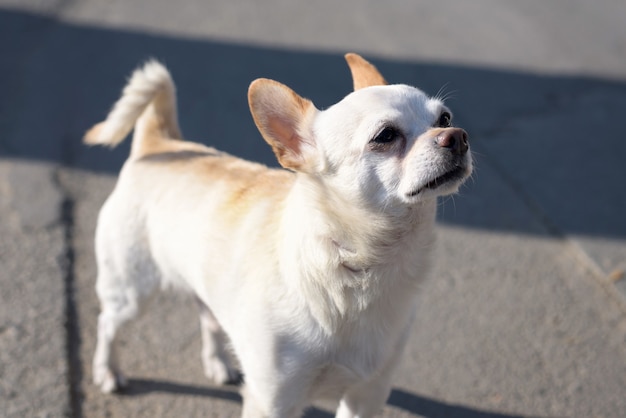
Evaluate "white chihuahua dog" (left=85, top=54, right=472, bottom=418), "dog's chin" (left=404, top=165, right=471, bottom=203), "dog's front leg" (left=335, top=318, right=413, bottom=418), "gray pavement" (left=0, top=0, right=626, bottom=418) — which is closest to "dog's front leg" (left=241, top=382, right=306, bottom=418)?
"white chihuahua dog" (left=85, top=54, right=472, bottom=418)

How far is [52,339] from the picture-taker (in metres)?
2.99

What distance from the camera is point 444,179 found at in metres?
1.99

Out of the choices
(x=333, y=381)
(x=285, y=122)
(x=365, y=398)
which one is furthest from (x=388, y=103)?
(x=365, y=398)

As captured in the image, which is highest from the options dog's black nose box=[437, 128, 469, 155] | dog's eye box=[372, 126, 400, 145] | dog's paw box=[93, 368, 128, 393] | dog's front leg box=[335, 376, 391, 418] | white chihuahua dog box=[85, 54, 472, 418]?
dog's black nose box=[437, 128, 469, 155]

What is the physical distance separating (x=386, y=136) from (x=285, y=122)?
1.11 feet

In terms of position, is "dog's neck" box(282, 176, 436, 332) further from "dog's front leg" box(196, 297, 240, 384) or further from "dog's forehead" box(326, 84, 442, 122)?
"dog's front leg" box(196, 297, 240, 384)

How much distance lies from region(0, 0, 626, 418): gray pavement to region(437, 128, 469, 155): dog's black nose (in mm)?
1319

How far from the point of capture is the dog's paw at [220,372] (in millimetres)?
2947

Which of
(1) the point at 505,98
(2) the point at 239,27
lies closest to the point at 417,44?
(1) the point at 505,98

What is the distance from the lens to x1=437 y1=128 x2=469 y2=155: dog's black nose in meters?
1.96

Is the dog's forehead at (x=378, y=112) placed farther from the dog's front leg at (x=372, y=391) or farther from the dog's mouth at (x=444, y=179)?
the dog's front leg at (x=372, y=391)

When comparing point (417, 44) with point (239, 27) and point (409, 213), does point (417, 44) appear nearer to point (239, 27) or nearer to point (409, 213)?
point (239, 27)

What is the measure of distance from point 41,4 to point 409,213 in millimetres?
4244

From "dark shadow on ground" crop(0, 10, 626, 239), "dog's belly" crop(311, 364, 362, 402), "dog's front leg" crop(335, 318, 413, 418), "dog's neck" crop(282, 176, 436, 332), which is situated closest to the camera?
"dog's neck" crop(282, 176, 436, 332)
